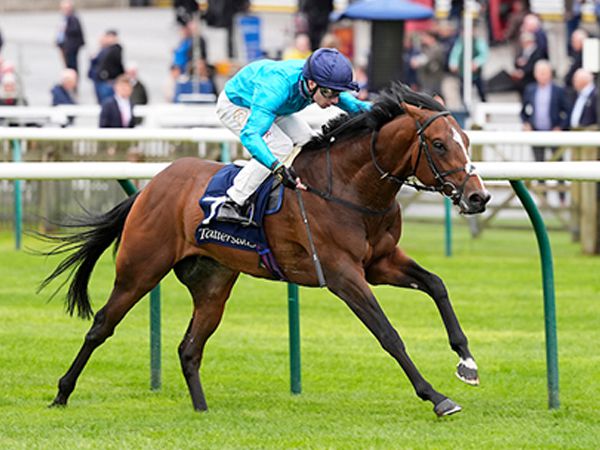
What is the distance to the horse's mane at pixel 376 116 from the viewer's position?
7.05 metres

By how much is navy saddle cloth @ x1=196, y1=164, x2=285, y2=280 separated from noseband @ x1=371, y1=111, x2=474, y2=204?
1.72 ft

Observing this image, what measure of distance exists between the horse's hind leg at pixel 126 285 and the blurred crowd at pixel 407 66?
28.2 feet

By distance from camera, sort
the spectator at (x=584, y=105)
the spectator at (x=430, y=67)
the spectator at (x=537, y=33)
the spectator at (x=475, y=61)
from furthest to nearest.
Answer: the spectator at (x=430, y=67), the spectator at (x=475, y=61), the spectator at (x=537, y=33), the spectator at (x=584, y=105)

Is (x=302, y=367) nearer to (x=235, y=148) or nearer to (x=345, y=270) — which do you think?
(x=345, y=270)

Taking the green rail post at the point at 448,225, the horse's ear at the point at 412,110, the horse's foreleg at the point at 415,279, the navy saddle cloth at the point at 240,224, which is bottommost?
the green rail post at the point at 448,225

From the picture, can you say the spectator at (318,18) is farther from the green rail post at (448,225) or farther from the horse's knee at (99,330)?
the horse's knee at (99,330)

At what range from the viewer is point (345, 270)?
7.09 m

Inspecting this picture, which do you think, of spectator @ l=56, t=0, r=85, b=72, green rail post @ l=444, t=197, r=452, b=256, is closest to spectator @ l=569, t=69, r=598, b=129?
green rail post @ l=444, t=197, r=452, b=256

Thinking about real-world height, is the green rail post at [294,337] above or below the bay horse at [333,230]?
below

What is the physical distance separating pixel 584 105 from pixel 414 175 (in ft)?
33.2

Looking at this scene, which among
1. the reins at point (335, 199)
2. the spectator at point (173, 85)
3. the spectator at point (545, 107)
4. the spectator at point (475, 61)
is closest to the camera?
the reins at point (335, 199)

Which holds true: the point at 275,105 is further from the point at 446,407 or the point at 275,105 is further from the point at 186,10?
the point at 186,10

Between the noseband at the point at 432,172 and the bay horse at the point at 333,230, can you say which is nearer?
the noseband at the point at 432,172

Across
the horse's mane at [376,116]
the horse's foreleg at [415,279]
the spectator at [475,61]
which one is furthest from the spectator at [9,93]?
the horse's foreleg at [415,279]
